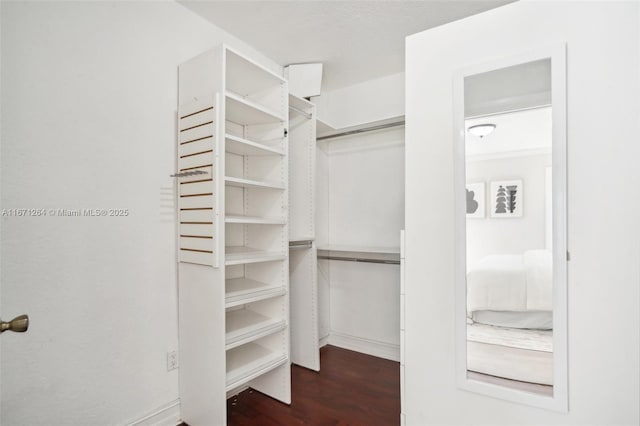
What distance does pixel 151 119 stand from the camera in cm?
183

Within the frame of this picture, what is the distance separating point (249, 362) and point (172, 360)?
452mm

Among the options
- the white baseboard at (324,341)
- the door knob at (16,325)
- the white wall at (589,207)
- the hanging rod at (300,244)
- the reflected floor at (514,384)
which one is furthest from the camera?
the white baseboard at (324,341)

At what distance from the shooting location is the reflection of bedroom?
1237 mm

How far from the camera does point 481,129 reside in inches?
54.5

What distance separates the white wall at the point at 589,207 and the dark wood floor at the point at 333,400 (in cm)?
75

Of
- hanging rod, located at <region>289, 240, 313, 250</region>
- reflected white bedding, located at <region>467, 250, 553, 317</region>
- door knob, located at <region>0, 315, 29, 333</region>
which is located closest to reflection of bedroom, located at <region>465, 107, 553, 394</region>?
reflected white bedding, located at <region>467, 250, 553, 317</region>

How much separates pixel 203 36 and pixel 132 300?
5.66 feet

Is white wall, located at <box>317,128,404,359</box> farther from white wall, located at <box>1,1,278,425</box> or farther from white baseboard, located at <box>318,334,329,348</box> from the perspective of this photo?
white wall, located at <box>1,1,278,425</box>

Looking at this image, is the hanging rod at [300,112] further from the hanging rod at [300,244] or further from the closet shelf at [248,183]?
the hanging rod at [300,244]

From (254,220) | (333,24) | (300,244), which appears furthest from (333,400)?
(333,24)

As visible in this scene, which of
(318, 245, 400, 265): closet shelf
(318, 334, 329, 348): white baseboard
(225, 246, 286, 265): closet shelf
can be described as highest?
(225, 246, 286, 265): closet shelf

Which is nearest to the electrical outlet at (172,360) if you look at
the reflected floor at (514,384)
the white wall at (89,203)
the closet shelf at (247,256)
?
the white wall at (89,203)

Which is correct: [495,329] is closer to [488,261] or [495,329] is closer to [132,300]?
[488,261]

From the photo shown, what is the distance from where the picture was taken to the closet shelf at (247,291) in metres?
1.83
